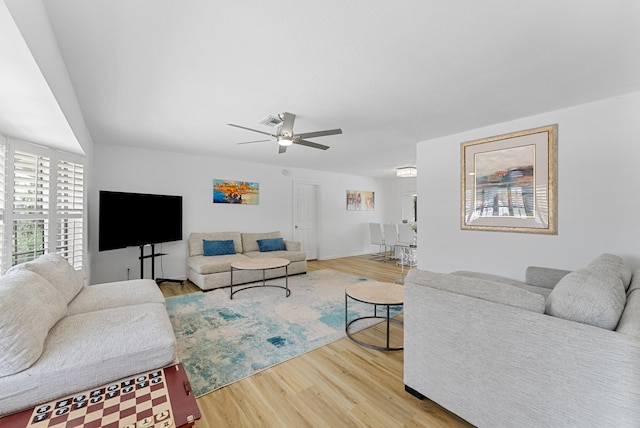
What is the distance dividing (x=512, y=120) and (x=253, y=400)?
4049 mm

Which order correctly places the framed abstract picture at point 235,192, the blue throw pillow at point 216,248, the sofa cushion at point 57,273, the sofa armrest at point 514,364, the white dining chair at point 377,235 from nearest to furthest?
the sofa armrest at point 514,364, the sofa cushion at point 57,273, the blue throw pillow at point 216,248, the framed abstract picture at point 235,192, the white dining chair at point 377,235

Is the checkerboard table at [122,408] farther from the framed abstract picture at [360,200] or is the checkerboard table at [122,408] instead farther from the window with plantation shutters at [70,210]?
the framed abstract picture at [360,200]

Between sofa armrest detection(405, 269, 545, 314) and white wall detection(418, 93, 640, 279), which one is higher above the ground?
white wall detection(418, 93, 640, 279)

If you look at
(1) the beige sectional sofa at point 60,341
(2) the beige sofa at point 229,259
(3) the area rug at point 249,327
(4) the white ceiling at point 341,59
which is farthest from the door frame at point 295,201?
(1) the beige sectional sofa at point 60,341

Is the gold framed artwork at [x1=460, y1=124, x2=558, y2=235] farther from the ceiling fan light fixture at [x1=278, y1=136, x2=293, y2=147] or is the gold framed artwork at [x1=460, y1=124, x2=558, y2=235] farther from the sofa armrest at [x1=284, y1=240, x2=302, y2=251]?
the sofa armrest at [x1=284, y1=240, x2=302, y2=251]

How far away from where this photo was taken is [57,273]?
2043mm

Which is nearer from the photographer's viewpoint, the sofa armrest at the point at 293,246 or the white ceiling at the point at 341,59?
the white ceiling at the point at 341,59

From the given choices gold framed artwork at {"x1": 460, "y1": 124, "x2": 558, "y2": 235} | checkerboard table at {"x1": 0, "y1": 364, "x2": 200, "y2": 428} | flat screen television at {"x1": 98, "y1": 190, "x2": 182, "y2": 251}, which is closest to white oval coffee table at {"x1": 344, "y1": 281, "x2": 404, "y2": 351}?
checkerboard table at {"x1": 0, "y1": 364, "x2": 200, "y2": 428}

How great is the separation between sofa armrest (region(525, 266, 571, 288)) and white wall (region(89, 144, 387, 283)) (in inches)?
187

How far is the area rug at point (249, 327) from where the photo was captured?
2.10 metres

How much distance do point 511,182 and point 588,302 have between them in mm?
2495

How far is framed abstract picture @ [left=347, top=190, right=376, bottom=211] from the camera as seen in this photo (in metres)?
7.60

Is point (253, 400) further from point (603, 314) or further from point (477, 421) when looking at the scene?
point (603, 314)

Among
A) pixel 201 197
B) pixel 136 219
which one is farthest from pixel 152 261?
pixel 201 197
